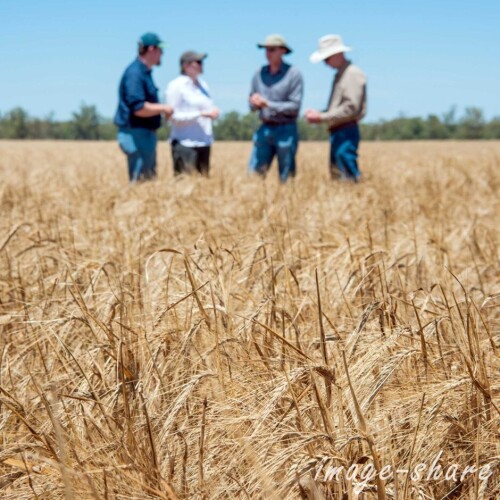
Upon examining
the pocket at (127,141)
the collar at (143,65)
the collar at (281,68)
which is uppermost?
the collar at (281,68)

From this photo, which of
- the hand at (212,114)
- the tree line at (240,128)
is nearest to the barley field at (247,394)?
the hand at (212,114)

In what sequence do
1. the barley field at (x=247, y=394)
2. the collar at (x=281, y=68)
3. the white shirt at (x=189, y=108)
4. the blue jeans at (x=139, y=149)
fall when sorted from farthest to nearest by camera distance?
the collar at (x=281, y=68)
the white shirt at (x=189, y=108)
the blue jeans at (x=139, y=149)
the barley field at (x=247, y=394)

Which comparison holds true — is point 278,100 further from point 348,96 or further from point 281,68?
point 348,96

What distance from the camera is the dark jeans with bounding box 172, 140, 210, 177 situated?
606 centimetres

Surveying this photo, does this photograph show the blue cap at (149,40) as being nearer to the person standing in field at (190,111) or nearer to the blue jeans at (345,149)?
the person standing in field at (190,111)

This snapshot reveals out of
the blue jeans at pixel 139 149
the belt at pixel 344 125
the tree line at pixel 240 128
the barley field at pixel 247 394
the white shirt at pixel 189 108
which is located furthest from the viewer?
the tree line at pixel 240 128

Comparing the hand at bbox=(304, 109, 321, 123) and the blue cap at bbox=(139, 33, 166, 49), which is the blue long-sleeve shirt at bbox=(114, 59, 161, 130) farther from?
the hand at bbox=(304, 109, 321, 123)

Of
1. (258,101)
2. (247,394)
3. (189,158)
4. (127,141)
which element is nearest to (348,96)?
(258,101)

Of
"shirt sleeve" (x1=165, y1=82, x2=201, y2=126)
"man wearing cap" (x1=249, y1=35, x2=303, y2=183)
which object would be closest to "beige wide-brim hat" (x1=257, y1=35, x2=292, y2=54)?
"man wearing cap" (x1=249, y1=35, x2=303, y2=183)

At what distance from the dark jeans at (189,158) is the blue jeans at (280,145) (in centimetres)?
50

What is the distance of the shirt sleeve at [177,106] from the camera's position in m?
5.73

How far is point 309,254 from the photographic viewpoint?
2.74 meters

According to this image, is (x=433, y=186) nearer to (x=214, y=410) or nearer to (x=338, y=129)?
(x=338, y=129)

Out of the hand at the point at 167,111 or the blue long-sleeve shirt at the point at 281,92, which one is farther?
the blue long-sleeve shirt at the point at 281,92
